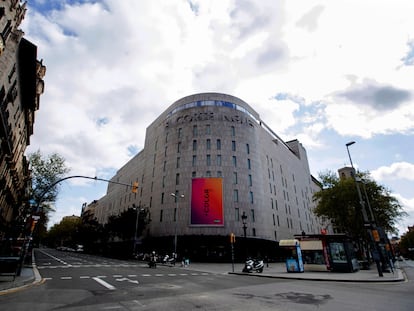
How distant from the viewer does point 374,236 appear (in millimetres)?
17234

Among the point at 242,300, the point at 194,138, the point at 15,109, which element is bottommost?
the point at 242,300

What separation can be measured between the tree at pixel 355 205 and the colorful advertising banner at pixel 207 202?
1617 centimetres

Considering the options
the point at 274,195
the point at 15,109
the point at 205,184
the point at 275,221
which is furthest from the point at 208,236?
the point at 15,109

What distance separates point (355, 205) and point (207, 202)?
2239cm

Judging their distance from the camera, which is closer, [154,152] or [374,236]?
[374,236]

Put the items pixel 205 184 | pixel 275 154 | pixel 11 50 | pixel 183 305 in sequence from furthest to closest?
pixel 275 154, pixel 205 184, pixel 11 50, pixel 183 305

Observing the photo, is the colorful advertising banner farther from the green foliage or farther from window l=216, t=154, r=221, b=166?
the green foliage

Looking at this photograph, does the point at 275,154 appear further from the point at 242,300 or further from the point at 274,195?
the point at 242,300

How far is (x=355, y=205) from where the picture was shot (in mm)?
33375

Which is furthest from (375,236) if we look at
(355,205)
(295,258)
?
(355,205)

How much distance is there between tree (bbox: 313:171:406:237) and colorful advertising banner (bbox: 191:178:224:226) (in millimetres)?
16170

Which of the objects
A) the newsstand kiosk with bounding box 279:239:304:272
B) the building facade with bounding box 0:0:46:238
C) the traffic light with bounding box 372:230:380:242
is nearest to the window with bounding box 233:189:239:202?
the newsstand kiosk with bounding box 279:239:304:272

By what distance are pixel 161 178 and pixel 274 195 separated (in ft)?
84.1

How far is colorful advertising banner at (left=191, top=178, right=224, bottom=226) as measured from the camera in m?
40.4
